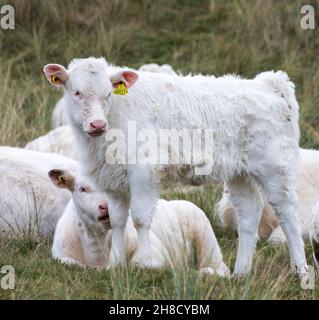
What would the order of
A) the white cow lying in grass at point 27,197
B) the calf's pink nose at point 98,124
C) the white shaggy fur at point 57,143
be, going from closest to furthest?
the calf's pink nose at point 98,124 → the white cow lying in grass at point 27,197 → the white shaggy fur at point 57,143

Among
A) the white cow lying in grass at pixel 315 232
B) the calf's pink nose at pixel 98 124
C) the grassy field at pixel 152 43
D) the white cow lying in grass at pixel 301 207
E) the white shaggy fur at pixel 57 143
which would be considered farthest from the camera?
the grassy field at pixel 152 43

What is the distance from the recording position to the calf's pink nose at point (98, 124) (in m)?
7.88

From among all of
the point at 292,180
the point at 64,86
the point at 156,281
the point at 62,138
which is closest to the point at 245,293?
the point at 156,281

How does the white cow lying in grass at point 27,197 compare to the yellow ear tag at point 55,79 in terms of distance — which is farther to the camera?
the white cow lying in grass at point 27,197

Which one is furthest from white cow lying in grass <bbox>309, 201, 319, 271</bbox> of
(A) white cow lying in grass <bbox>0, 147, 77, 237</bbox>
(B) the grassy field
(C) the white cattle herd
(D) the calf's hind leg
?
(B) the grassy field

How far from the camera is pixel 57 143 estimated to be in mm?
12797

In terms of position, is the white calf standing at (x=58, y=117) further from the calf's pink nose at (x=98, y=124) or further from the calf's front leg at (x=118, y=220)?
the calf's pink nose at (x=98, y=124)

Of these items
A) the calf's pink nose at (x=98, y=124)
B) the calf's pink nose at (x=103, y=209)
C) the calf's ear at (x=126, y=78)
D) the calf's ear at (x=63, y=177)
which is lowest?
the calf's pink nose at (x=103, y=209)

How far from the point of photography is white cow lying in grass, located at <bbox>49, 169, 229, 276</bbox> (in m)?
8.97

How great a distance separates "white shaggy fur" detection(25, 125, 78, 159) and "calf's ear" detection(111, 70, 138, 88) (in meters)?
4.28

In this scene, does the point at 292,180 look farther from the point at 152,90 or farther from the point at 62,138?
the point at 62,138

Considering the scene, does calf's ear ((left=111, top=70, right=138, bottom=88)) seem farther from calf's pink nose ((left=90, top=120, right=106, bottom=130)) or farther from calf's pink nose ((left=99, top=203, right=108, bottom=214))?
calf's pink nose ((left=99, top=203, right=108, bottom=214))

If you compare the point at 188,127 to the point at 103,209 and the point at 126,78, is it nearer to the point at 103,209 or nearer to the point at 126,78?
the point at 126,78

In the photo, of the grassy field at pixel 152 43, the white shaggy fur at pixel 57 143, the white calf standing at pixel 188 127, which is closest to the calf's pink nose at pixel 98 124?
the white calf standing at pixel 188 127
